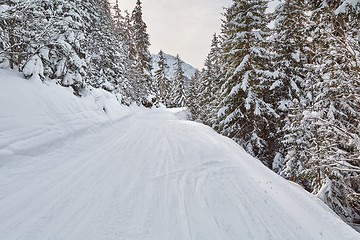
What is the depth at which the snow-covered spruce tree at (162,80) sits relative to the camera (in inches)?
2344

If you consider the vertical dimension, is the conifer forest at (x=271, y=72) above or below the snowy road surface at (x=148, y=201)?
above

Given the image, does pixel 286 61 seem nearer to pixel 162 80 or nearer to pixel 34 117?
pixel 34 117

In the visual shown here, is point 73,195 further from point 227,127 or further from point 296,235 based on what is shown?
point 227,127

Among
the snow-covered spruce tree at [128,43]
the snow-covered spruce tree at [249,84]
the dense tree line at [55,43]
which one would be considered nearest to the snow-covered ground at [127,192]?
the dense tree line at [55,43]

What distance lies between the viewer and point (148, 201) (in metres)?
4.05

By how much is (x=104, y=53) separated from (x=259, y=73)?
17732mm

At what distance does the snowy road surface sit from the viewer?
3256 millimetres

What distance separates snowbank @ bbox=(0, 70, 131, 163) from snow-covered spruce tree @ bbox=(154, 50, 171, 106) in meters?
50.5

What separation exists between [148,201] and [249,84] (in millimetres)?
11715

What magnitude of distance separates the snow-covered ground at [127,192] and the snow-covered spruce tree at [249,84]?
706 centimetres

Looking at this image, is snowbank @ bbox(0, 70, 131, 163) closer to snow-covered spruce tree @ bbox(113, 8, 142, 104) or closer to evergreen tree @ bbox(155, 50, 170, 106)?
snow-covered spruce tree @ bbox(113, 8, 142, 104)

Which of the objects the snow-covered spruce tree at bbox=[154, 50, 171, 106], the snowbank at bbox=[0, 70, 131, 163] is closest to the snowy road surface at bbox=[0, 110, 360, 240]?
the snowbank at bbox=[0, 70, 131, 163]

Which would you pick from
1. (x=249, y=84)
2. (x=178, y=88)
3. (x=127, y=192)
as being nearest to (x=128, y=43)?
(x=178, y=88)

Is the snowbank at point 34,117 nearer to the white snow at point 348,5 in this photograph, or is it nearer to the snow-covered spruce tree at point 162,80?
the white snow at point 348,5
